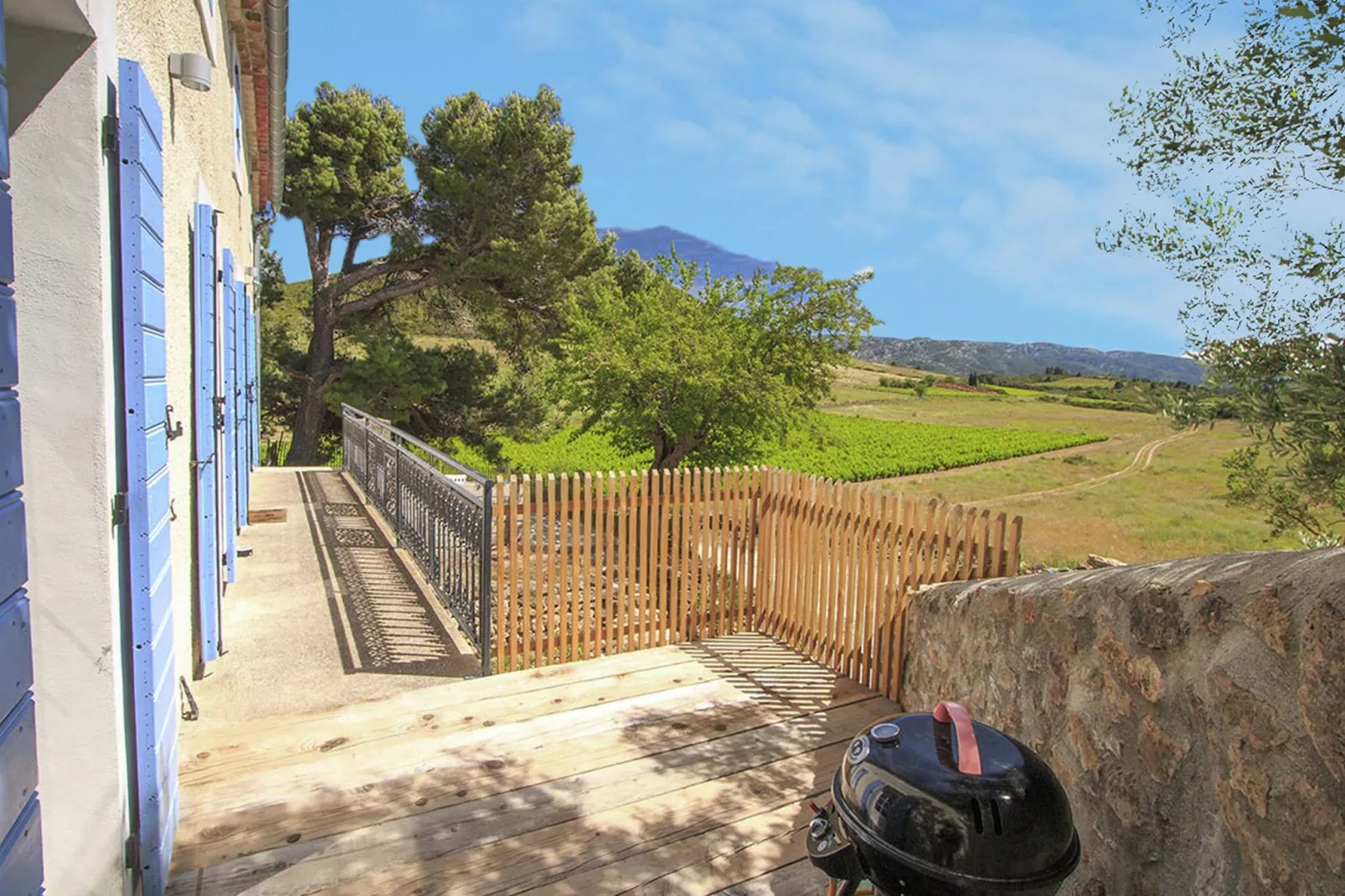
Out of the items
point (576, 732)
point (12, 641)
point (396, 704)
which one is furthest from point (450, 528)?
point (12, 641)

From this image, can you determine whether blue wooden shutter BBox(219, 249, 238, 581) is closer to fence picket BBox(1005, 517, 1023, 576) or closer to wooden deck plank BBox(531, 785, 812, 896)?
wooden deck plank BBox(531, 785, 812, 896)

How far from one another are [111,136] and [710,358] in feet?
41.4

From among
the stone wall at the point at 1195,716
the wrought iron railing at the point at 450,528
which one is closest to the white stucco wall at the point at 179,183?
the wrought iron railing at the point at 450,528

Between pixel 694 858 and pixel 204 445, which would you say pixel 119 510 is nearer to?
pixel 694 858

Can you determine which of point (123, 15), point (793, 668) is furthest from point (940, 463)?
point (123, 15)

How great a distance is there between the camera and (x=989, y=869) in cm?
158

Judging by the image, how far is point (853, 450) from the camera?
45.5 metres

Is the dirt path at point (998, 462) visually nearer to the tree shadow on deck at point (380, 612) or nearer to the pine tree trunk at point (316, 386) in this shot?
the pine tree trunk at point (316, 386)

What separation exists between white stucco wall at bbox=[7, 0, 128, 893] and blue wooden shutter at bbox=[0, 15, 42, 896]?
0.66 meters

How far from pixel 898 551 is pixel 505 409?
19533 mm

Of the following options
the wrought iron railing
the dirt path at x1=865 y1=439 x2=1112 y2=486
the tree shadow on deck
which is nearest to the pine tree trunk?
the tree shadow on deck

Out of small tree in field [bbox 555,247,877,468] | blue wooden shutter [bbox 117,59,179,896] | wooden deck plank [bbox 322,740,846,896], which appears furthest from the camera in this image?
small tree in field [bbox 555,247,877,468]

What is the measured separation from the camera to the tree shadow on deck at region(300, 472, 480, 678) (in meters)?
5.14

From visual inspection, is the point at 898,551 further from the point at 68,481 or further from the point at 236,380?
the point at 236,380
